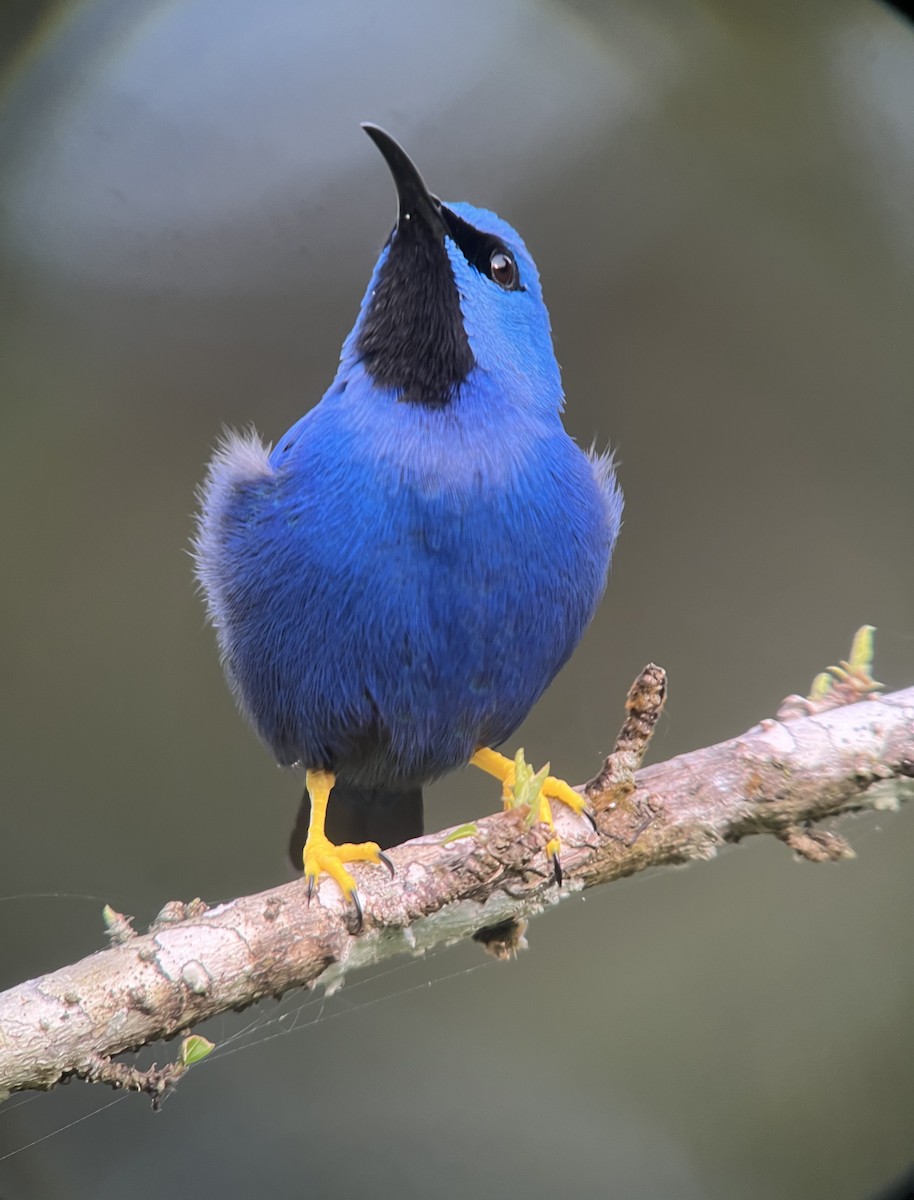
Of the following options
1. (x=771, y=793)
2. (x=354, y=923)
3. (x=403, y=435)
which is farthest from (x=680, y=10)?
(x=354, y=923)

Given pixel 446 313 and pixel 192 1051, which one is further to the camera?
pixel 446 313

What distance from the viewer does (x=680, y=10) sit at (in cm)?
225

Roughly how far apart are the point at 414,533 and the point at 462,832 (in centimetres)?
62

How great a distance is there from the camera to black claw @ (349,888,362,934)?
178 cm

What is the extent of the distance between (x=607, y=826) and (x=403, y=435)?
894 millimetres

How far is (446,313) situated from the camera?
2.17m

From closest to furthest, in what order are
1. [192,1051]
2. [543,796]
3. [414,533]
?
[192,1051], [543,796], [414,533]

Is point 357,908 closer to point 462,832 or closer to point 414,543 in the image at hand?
point 462,832

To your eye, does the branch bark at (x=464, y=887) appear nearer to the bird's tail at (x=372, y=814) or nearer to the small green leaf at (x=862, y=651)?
the small green leaf at (x=862, y=651)

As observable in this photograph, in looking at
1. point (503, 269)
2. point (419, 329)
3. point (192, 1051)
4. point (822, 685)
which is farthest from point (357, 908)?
point (503, 269)

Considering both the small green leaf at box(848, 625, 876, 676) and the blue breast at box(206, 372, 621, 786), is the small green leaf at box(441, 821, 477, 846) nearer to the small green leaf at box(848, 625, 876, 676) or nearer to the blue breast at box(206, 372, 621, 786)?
the blue breast at box(206, 372, 621, 786)

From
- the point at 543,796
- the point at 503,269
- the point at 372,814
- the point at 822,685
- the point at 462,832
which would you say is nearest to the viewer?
the point at 462,832

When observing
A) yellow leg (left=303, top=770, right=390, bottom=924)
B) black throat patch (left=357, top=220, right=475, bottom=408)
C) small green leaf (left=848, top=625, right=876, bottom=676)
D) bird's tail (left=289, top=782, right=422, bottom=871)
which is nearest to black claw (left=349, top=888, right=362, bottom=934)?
yellow leg (left=303, top=770, right=390, bottom=924)

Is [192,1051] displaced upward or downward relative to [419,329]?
downward
